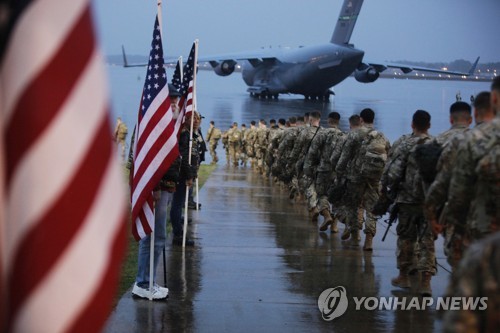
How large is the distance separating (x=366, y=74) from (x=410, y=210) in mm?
70239

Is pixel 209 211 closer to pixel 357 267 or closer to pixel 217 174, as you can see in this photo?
pixel 357 267

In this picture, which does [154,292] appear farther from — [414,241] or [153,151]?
[414,241]

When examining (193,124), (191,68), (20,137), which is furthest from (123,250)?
(191,68)

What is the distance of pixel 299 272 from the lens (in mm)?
10484

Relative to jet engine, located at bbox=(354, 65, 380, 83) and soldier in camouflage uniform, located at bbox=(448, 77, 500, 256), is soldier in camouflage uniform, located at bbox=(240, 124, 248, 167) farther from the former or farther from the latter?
jet engine, located at bbox=(354, 65, 380, 83)

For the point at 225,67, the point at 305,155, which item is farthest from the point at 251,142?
the point at 225,67

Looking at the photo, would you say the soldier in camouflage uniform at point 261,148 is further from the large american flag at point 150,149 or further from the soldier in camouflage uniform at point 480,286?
the soldier in camouflage uniform at point 480,286

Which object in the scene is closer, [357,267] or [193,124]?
[357,267]

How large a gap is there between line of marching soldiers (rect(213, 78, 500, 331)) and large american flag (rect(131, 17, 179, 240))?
220 centimetres

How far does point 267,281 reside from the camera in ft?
32.3

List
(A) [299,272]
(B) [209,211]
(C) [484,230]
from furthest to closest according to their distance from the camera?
(B) [209,211] → (A) [299,272] → (C) [484,230]

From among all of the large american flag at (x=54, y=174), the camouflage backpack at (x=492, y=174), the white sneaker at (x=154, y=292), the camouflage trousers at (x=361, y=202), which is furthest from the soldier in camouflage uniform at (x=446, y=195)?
the camouflage trousers at (x=361, y=202)

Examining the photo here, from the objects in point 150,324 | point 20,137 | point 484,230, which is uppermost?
point 20,137

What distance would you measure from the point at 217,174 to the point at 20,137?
24370mm
